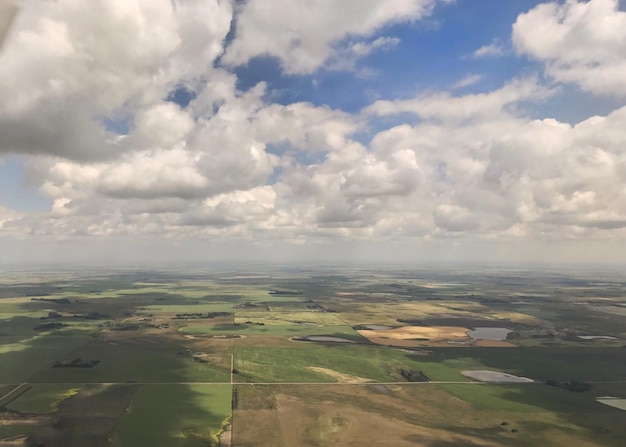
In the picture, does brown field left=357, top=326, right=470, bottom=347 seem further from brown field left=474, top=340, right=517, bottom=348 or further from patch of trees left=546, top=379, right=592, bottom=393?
patch of trees left=546, top=379, right=592, bottom=393

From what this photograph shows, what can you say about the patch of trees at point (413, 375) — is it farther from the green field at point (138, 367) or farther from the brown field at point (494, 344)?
the brown field at point (494, 344)

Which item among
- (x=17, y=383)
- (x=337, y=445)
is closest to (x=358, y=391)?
(x=337, y=445)

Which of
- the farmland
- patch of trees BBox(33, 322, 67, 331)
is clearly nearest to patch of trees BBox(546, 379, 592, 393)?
the farmland

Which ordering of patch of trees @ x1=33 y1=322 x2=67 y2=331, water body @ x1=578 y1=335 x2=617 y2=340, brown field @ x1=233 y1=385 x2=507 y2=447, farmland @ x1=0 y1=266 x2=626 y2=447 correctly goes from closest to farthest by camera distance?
brown field @ x1=233 y1=385 x2=507 y2=447, farmland @ x1=0 y1=266 x2=626 y2=447, water body @ x1=578 y1=335 x2=617 y2=340, patch of trees @ x1=33 y1=322 x2=67 y2=331

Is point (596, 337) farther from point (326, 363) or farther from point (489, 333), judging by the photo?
point (326, 363)

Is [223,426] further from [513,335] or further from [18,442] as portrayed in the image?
[513,335]

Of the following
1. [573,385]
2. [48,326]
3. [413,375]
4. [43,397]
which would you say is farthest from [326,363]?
[48,326]

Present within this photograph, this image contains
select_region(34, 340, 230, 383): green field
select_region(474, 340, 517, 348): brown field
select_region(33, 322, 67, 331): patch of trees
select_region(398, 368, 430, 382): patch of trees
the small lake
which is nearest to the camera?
select_region(34, 340, 230, 383): green field
